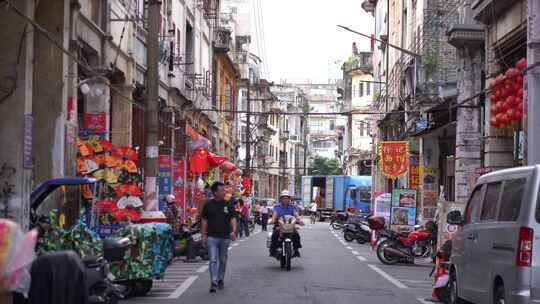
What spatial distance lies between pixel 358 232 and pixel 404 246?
10642 mm

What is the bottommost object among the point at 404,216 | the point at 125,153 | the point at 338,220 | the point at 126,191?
the point at 338,220

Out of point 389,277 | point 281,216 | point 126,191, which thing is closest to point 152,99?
point 126,191

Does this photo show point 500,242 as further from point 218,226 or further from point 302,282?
point 302,282

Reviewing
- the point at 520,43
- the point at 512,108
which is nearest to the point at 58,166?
the point at 512,108

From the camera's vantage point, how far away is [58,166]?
1895cm

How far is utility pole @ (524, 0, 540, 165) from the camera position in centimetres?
1560

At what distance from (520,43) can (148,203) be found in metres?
9.31

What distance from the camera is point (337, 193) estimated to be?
227ft

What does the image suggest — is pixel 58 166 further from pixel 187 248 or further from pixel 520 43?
pixel 520 43

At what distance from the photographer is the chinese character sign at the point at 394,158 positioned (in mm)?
37844

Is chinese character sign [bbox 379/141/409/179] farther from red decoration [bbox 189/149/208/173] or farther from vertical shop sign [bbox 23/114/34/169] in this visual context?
vertical shop sign [bbox 23/114/34/169]

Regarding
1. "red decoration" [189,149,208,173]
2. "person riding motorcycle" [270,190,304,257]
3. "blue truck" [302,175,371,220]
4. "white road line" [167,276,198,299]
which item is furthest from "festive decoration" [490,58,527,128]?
"blue truck" [302,175,371,220]

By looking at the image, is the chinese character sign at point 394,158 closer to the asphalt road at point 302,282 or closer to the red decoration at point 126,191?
the asphalt road at point 302,282

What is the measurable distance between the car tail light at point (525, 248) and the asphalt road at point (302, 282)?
4596 mm
